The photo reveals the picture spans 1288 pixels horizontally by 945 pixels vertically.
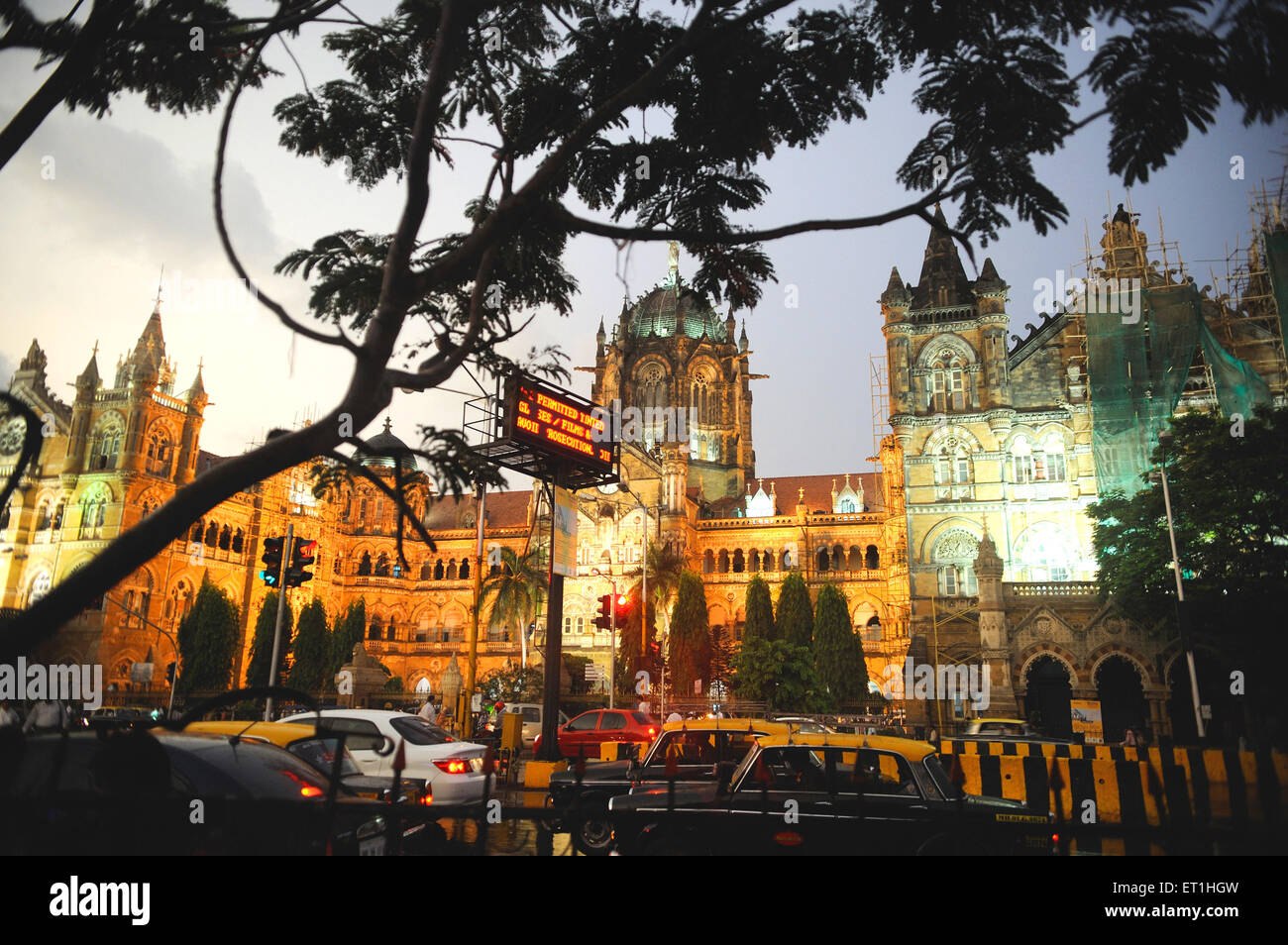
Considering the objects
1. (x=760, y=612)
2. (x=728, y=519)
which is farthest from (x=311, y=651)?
(x=728, y=519)

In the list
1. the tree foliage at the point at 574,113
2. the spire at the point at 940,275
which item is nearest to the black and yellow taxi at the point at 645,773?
the tree foliage at the point at 574,113

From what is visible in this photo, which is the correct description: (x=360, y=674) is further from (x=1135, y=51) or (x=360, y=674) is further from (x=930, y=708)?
(x=1135, y=51)

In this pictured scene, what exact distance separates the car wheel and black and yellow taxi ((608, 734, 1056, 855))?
2268 millimetres

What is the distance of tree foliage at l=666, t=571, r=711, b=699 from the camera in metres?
44.9

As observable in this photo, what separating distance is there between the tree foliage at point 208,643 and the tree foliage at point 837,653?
32823mm

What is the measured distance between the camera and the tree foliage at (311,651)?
49531 mm

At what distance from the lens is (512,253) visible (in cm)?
766

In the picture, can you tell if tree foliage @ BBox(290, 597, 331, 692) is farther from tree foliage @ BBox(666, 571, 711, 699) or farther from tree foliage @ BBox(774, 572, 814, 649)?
tree foliage @ BBox(774, 572, 814, 649)

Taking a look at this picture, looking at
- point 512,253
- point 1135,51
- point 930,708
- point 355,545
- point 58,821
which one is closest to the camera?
point 58,821

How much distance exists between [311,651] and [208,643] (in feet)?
19.4

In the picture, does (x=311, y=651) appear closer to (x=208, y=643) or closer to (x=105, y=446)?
(x=208, y=643)

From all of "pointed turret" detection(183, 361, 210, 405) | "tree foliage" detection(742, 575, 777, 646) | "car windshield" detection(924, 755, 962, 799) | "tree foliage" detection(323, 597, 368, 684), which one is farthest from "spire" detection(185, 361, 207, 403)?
"car windshield" detection(924, 755, 962, 799)
